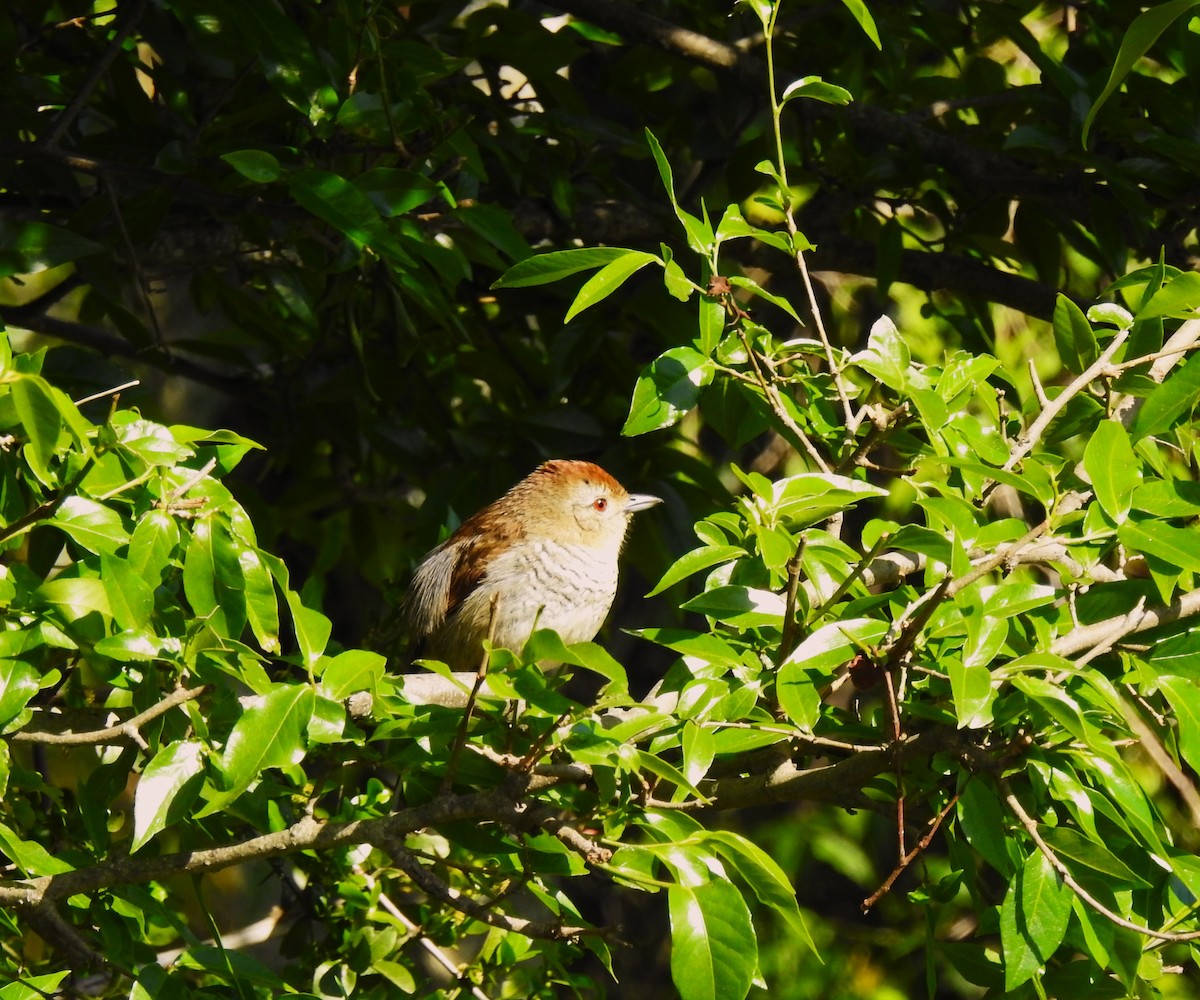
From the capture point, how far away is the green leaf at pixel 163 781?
6.28 feet

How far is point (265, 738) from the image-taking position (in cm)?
188

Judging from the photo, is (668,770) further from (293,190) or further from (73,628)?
(293,190)

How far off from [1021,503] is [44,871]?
420 cm

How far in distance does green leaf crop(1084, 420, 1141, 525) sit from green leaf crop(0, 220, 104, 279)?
98.5 inches

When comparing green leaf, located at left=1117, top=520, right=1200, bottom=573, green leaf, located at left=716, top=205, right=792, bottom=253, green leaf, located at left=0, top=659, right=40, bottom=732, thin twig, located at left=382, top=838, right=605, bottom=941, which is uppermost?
green leaf, located at left=716, top=205, right=792, bottom=253

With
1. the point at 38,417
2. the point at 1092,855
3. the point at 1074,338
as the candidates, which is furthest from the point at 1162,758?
the point at 38,417

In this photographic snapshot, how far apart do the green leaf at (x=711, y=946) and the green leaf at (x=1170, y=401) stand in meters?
1.00

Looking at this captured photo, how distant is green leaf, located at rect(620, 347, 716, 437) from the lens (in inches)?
94.0

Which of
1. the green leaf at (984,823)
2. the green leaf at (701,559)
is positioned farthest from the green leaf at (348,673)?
the green leaf at (984,823)

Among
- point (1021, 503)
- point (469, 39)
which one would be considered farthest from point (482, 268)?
point (1021, 503)

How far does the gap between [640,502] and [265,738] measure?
8.74 ft

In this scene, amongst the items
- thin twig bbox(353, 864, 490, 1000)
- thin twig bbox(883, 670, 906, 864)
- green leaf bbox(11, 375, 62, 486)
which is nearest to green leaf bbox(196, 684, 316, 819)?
green leaf bbox(11, 375, 62, 486)

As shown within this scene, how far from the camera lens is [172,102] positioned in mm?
4125

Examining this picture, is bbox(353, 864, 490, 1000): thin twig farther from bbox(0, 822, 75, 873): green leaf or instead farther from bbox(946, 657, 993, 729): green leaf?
bbox(946, 657, 993, 729): green leaf
